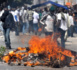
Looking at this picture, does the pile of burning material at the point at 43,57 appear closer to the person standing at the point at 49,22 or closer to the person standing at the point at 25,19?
the person standing at the point at 49,22

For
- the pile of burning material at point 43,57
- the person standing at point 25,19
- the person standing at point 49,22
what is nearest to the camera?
the pile of burning material at point 43,57

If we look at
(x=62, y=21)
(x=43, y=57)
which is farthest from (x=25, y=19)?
(x=43, y=57)

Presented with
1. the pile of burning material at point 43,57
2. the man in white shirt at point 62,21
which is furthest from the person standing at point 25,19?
the pile of burning material at point 43,57

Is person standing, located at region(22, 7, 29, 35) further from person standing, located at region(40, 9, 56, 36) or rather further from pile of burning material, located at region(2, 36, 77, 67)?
pile of burning material, located at region(2, 36, 77, 67)

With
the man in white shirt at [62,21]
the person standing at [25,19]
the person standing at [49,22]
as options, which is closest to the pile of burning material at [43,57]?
the person standing at [49,22]

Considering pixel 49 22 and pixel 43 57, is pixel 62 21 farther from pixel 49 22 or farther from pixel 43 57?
pixel 43 57

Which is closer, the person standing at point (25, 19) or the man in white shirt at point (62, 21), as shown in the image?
the man in white shirt at point (62, 21)

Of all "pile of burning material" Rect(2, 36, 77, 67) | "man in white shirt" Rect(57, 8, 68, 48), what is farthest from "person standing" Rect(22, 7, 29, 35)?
Answer: "pile of burning material" Rect(2, 36, 77, 67)

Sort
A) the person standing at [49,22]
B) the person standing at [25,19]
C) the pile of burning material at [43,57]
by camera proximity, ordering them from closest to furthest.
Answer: the pile of burning material at [43,57], the person standing at [49,22], the person standing at [25,19]

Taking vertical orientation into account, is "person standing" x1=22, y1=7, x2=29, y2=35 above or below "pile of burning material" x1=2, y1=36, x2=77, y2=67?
above

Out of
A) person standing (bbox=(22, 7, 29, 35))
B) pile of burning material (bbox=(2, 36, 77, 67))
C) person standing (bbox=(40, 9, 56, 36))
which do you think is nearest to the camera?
pile of burning material (bbox=(2, 36, 77, 67))

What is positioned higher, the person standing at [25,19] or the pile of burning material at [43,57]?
the person standing at [25,19]

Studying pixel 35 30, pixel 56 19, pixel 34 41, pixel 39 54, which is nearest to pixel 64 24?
pixel 56 19

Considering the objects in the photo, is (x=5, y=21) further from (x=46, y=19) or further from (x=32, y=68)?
(x=32, y=68)
